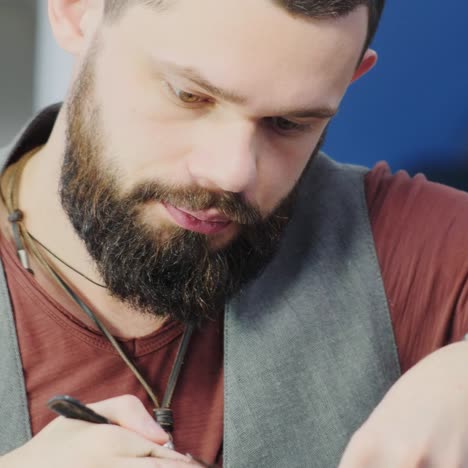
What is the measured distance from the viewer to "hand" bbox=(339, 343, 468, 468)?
66 cm

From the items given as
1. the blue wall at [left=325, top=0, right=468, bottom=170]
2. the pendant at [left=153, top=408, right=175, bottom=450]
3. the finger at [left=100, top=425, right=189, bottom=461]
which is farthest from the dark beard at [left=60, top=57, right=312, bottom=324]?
the blue wall at [left=325, top=0, right=468, bottom=170]

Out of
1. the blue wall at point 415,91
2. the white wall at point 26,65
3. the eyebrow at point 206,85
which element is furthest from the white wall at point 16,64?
the eyebrow at point 206,85

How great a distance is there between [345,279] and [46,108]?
448 millimetres

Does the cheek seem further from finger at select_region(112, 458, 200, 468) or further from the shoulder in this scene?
finger at select_region(112, 458, 200, 468)

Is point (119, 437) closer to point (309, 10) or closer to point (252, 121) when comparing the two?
point (252, 121)

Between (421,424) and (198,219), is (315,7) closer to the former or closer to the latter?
(198,219)

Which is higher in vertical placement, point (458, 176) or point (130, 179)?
point (130, 179)

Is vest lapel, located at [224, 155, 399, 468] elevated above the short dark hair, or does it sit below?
below

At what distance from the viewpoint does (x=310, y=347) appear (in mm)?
948

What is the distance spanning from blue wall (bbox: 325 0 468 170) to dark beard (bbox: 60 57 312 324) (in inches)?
12.8

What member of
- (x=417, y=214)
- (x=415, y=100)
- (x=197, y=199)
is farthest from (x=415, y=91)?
(x=197, y=199)

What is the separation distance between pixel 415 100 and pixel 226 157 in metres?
0.48

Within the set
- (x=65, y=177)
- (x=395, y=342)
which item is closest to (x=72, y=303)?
(x=65, y=177)

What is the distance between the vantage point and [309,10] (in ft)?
2.36
